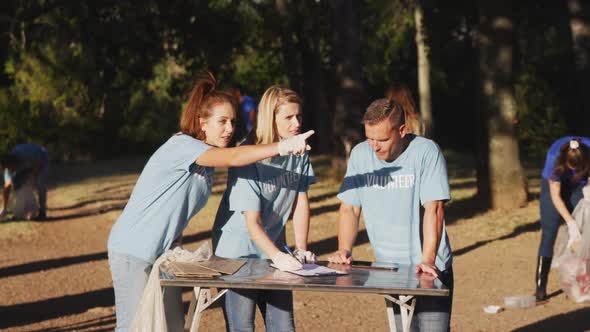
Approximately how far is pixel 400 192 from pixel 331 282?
26.7 inches

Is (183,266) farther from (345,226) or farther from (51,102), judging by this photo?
(51,102)

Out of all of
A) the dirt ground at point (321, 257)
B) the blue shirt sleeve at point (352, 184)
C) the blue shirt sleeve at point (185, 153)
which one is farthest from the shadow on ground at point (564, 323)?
the blue shirt sleeve at point (185, 153)

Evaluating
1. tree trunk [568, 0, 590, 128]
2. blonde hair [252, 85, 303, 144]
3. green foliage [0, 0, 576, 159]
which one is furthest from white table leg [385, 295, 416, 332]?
green foliage [0, 0, 576, 159]

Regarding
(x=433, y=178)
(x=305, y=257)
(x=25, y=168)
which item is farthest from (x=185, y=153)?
(x=25, y=168)

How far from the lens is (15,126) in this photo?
31531 mm

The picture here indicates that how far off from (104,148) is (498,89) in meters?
23.4

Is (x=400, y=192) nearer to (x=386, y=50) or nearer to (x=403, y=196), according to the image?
(x=403, y=196)

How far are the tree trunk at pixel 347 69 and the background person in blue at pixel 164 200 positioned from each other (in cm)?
1433

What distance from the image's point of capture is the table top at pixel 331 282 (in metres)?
4.54

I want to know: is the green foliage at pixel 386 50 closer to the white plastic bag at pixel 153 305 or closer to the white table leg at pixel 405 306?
the white plastic bag at pixel 153 305

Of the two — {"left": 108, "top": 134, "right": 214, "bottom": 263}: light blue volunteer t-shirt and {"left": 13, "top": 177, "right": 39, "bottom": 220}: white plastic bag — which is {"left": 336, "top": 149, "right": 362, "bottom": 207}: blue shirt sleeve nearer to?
{"left": 108, "top": 134, "right": 214, "bottom": 263}: light blue volunteer t-shirt

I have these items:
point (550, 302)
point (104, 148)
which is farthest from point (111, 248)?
point (104, 148)

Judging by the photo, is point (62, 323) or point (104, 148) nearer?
point (62, 323)

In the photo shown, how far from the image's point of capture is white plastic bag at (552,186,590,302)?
8875 mm
